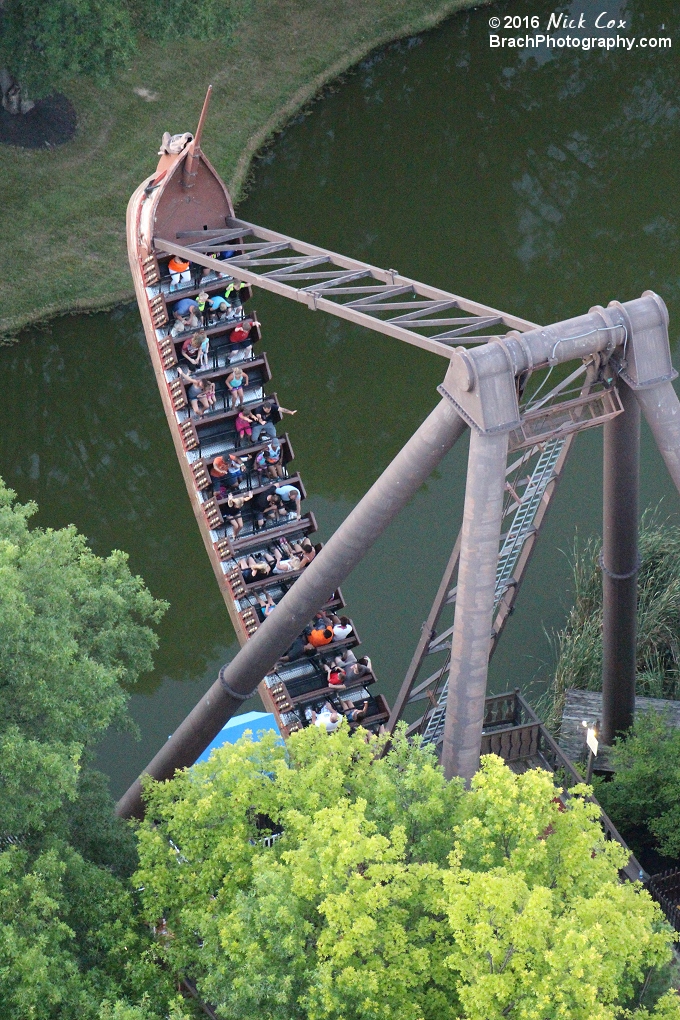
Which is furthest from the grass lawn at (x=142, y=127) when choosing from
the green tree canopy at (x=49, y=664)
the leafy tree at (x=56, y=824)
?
the leafy tree at (x=56, y=824)

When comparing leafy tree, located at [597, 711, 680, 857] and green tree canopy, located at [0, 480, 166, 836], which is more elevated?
green tree canopy, located at [0, 480, 166, 836]

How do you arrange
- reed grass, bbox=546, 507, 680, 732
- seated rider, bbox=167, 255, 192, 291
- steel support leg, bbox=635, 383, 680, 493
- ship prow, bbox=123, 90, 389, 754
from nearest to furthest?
steel support leg, bbox=635, 383, 680, 493
ship prow, bbox=123, 90, 389, 754
seated rider, bbox=167, 255, 192, 291
reed grass, bbox=546, 507, 680, 732

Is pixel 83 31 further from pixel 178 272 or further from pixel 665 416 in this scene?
pixel 665 416

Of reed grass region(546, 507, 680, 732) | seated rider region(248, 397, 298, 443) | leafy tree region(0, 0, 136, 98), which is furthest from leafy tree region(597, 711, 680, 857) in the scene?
leafy tree region(0, 0, 136, 98)

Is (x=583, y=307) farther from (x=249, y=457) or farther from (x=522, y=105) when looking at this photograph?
(x=249, y=457)

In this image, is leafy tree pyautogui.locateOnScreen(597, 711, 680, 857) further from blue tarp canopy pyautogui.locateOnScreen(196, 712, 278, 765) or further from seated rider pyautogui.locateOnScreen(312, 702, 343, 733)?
blue tarp canopy pyautogui.locateOnScreen(196, 712, 278, 765)
